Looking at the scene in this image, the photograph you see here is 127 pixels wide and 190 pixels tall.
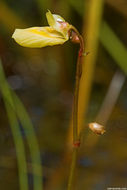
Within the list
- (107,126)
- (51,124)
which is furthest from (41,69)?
(107,126)

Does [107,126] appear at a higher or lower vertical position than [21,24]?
lower

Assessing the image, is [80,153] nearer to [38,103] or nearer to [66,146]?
[66,146]

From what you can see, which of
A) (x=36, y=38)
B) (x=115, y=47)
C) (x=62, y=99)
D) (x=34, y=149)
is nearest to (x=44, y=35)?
(x=36, y=38)

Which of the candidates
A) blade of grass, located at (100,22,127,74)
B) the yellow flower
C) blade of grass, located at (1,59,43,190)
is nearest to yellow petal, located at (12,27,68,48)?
the yellow flower

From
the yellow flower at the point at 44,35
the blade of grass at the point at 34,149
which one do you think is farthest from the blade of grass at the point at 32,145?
the yellow flower at the point at 44,35

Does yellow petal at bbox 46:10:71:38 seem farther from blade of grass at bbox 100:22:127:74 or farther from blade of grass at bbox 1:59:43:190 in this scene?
blade of grass at bbox 100:22:127:74

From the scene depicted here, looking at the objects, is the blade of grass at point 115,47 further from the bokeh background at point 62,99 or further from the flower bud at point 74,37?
the flower bud at point 74,37
